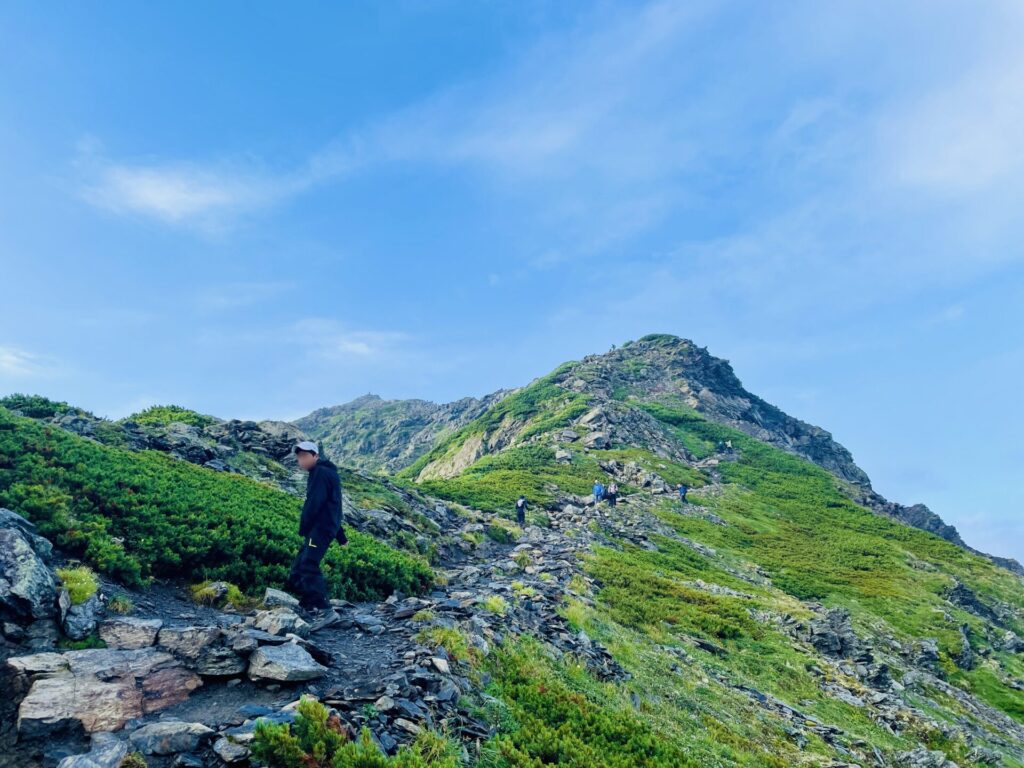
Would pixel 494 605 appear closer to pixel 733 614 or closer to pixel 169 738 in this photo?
pixel 169 738

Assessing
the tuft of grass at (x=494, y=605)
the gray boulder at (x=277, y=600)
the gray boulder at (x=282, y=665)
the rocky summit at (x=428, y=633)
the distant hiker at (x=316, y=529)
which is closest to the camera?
the rocky summit at (x=428, y=633)

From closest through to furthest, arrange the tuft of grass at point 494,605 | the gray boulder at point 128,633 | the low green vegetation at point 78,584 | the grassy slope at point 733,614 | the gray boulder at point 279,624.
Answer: the gray boulder at point 128,633 < the low green vegetation at point 78,584 < the gray boulder at point 279,624 < the grassy slope at point 733,614 < the tuft of grass at point 494,605

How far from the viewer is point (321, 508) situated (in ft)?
40.5

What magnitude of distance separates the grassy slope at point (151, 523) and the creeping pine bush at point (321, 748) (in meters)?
7.33

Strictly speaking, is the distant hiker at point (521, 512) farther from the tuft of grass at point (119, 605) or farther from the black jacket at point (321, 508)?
the tuft of grass at point (119, 605)

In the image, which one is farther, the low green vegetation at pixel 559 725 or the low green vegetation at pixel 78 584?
the low green vegetation at pixel 78 584

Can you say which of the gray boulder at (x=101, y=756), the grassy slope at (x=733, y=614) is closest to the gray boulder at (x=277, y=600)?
the grassy slope at (x=733, y=614)

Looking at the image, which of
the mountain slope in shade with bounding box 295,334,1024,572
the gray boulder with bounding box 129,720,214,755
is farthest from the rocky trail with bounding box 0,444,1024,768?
the mountain slope in shade with bounding box 295,334,1024,572

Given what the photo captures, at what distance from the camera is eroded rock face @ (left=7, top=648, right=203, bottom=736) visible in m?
6.61

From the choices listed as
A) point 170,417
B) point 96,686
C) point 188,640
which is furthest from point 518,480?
point 96,686

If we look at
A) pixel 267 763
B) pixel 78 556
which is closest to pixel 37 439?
pixel 78 556

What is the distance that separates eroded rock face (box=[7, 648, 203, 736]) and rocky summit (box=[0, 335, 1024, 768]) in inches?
1.2

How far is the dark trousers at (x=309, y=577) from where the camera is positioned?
1242 cm

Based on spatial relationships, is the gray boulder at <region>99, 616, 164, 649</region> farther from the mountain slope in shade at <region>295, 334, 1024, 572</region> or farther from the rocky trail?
the mountain slope in shade at <region>295, 334, 1024, 572</region>
